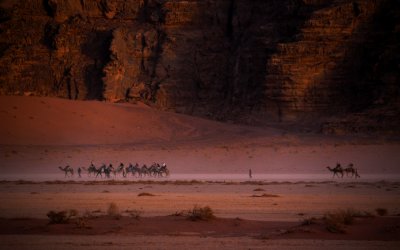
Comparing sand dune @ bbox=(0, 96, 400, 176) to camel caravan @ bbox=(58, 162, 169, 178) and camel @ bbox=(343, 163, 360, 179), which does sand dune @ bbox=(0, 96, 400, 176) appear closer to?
camel @ bbox=(343, 163, 360, 179)

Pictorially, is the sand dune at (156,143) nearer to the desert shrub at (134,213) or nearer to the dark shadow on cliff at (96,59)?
the dark shadow on cliff at (96,59)

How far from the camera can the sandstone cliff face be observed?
5975cm

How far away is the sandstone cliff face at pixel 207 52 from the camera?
2352 inches

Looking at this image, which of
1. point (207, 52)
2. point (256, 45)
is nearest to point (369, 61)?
point (256, 45)

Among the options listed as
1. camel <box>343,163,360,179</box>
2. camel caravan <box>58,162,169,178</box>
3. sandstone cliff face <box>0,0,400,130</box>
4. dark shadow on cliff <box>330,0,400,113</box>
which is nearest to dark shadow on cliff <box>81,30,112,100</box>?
sandstone cliff face <box>0,0,400,130</box>

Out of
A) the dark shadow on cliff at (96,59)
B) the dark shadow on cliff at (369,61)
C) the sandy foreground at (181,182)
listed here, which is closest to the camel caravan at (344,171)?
the sandy foreground at (181,182)

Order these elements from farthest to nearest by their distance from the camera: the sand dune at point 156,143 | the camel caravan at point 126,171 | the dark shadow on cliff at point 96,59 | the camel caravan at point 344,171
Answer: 1. the dark shadow on cliff at point 96,59
2. the sand dune at point 156,143
3. the camel caravan at point 126,171
4. the camel caravan at point 344,171

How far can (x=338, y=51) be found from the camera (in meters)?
60.2

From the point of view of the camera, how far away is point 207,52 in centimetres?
6781

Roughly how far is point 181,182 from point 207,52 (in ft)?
112

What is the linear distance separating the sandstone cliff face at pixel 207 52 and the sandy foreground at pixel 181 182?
4247 mm

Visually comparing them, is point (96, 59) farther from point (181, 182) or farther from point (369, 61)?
point (181, 182)

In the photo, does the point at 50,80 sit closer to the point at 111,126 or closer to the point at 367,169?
the point at 111,126

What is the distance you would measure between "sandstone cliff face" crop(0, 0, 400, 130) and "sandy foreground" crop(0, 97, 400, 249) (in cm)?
425
